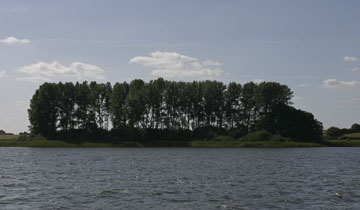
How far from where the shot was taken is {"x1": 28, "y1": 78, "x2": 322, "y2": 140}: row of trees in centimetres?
13650

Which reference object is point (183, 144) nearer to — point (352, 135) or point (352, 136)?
point (352, 136)

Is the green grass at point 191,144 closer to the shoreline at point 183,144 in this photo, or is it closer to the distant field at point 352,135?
the shoreline at point 183,144

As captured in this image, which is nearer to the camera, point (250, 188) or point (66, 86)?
point (250, 188)

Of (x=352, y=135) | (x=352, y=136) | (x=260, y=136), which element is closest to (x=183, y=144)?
(x=260, y=136)

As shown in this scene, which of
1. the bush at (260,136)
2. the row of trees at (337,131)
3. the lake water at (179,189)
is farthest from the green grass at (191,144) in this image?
the lake water at (179,189)

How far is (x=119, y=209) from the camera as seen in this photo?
1107 inches

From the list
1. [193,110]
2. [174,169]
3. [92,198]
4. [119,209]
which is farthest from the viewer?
[193,110]

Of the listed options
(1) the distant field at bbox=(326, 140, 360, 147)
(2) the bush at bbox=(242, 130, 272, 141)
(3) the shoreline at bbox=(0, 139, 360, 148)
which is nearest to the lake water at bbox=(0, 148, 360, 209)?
(3) the shoreline at bbox=(0, 139, 360, 148)

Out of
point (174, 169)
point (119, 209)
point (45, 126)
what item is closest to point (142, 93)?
point (45, 126)

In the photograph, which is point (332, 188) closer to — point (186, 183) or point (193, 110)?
point (186, 183)

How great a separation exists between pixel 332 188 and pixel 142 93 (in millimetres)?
101967

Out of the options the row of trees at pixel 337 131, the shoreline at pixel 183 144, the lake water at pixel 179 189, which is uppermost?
the row of trees at pixel 337 131

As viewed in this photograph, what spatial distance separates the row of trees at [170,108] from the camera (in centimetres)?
13650

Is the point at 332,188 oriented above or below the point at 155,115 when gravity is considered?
below
